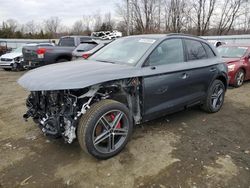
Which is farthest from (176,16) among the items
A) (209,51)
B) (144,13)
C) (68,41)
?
(209,51)

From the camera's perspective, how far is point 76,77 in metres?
2.91

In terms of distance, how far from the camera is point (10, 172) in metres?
2.98

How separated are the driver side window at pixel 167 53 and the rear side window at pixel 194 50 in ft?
0.74

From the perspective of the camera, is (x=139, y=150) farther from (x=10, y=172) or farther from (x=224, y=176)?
(x=10, y=172)

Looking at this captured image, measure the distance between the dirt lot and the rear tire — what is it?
3470mm

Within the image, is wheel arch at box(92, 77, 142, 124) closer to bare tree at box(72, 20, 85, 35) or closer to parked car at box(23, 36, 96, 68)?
parked car at box(23, 36, 96, 68)

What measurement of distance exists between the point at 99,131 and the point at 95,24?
154ft

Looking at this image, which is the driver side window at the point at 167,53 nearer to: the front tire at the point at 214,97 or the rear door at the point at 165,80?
the rear door at the point at 165,80

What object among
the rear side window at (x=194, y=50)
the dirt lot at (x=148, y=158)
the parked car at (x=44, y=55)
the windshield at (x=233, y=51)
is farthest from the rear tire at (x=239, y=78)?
the parked car at (x=44, y=55)

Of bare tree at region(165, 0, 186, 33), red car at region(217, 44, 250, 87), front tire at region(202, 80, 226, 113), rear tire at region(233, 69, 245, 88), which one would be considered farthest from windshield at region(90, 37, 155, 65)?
bare tree at region(165, 0, 186, 33)

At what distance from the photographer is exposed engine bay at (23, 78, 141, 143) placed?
3.04 meters

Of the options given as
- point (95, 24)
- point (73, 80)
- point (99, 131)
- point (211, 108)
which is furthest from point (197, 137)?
point (95, 24)

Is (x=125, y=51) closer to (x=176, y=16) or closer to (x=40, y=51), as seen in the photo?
(x=40, y=51)

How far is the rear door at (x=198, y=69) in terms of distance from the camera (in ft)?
14.0
